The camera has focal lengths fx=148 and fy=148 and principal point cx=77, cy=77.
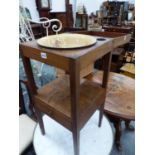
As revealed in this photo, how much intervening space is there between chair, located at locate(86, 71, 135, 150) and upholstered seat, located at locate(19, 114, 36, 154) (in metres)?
0.58

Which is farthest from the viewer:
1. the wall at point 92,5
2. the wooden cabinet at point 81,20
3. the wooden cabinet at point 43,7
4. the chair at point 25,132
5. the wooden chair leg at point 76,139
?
the wall at point 92,5

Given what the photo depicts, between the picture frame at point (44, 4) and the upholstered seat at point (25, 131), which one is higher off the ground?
the picture frame at point (44, 4)

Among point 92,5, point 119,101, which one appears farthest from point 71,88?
point 92,5

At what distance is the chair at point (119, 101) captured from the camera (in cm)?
105

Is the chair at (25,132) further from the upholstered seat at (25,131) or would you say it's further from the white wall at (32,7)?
the white wall at (32,7)

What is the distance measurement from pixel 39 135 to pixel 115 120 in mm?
574

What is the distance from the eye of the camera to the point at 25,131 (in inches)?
43.3

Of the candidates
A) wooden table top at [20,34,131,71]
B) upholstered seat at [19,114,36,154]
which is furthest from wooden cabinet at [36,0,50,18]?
wooden table top at [20,34,131,71]

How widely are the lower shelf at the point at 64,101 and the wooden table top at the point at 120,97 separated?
0.86 feet

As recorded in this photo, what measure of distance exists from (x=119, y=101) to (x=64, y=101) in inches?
22.3

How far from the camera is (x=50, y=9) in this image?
2553 mm

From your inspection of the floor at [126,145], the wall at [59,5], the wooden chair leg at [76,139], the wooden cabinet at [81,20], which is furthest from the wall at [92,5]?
the wooden chair leg at [76,139]

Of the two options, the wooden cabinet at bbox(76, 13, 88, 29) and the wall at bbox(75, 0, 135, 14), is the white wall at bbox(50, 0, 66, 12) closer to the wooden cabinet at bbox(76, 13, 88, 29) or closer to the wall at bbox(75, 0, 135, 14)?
the wooden cabinet at bbox(76, 13, 88, 29)
